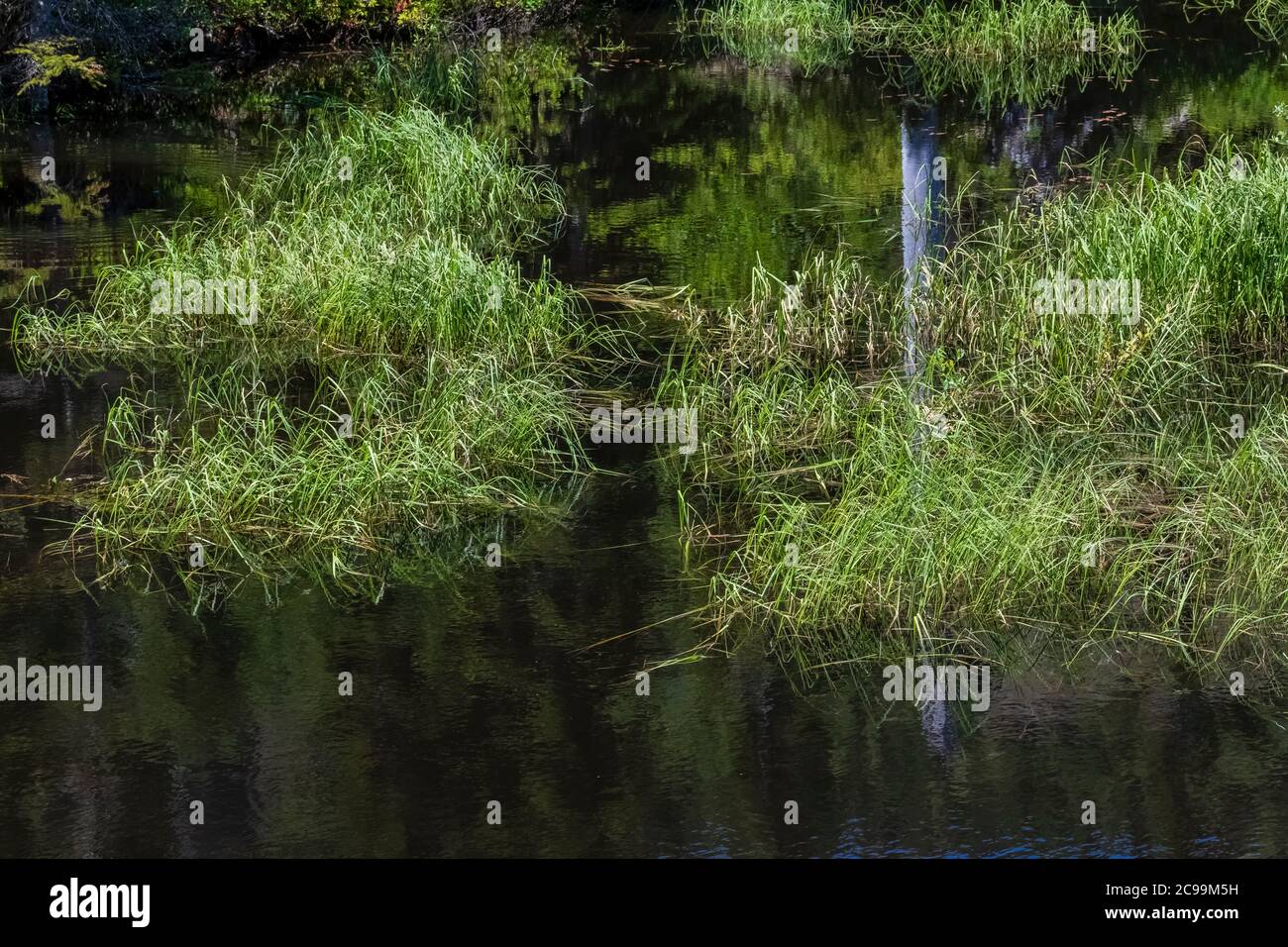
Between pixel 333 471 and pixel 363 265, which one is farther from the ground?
pixel 363 265

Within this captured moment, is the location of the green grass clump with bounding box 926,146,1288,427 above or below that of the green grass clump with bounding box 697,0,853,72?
below

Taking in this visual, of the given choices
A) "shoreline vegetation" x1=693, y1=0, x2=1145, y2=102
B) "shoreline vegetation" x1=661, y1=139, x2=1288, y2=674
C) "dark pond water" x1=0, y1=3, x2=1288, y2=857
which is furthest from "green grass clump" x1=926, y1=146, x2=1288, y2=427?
"shoreline vegetation" x1=693, y1=0, x2=1145, y2=102

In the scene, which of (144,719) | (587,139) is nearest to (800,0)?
(587,139)

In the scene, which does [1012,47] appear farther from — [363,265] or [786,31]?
[363,265]

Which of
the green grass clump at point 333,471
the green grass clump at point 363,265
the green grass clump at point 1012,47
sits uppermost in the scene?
the green grass clump at point 1012,47

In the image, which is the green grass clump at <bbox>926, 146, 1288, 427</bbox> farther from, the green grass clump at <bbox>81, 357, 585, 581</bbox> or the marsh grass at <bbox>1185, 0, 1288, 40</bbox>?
the marsh grass at <bbox>1185, 0, 1288, 40</bbox>

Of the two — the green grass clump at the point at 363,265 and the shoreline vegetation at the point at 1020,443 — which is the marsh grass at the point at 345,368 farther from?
the shoreline vegetation at the point at 1020,443

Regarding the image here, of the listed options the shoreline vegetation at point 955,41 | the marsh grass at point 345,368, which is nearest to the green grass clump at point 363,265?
the marsh grass at point 345,368

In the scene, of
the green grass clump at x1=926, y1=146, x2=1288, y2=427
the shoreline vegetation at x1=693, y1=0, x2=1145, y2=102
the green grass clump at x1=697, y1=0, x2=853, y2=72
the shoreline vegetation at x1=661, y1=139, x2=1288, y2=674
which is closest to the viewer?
the shoreline vegetation at x1=661, y1=139, x2=1288, y2=674

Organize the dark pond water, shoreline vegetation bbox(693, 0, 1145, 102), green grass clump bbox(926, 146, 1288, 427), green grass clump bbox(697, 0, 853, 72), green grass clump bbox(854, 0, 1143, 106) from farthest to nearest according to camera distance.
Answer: green grass clump bbox(697, 0, 853, 72) < shoreline vegetation bbox(693, 0, 1145, 102) < green grass clump bbox(854, 0, 1143, 106) < green grass clump bbox(926, 146, 1288, 427) < the dark pond water

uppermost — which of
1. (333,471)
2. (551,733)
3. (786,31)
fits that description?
(786,31)

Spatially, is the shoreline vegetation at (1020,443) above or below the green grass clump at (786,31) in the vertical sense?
below

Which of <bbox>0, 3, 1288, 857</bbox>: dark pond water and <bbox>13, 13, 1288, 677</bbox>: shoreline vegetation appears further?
<bbox>13, 13, 1288, 677</bbox>: shoreline vegetation

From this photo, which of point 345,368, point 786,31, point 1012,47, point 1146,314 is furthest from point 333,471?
point 786,31
